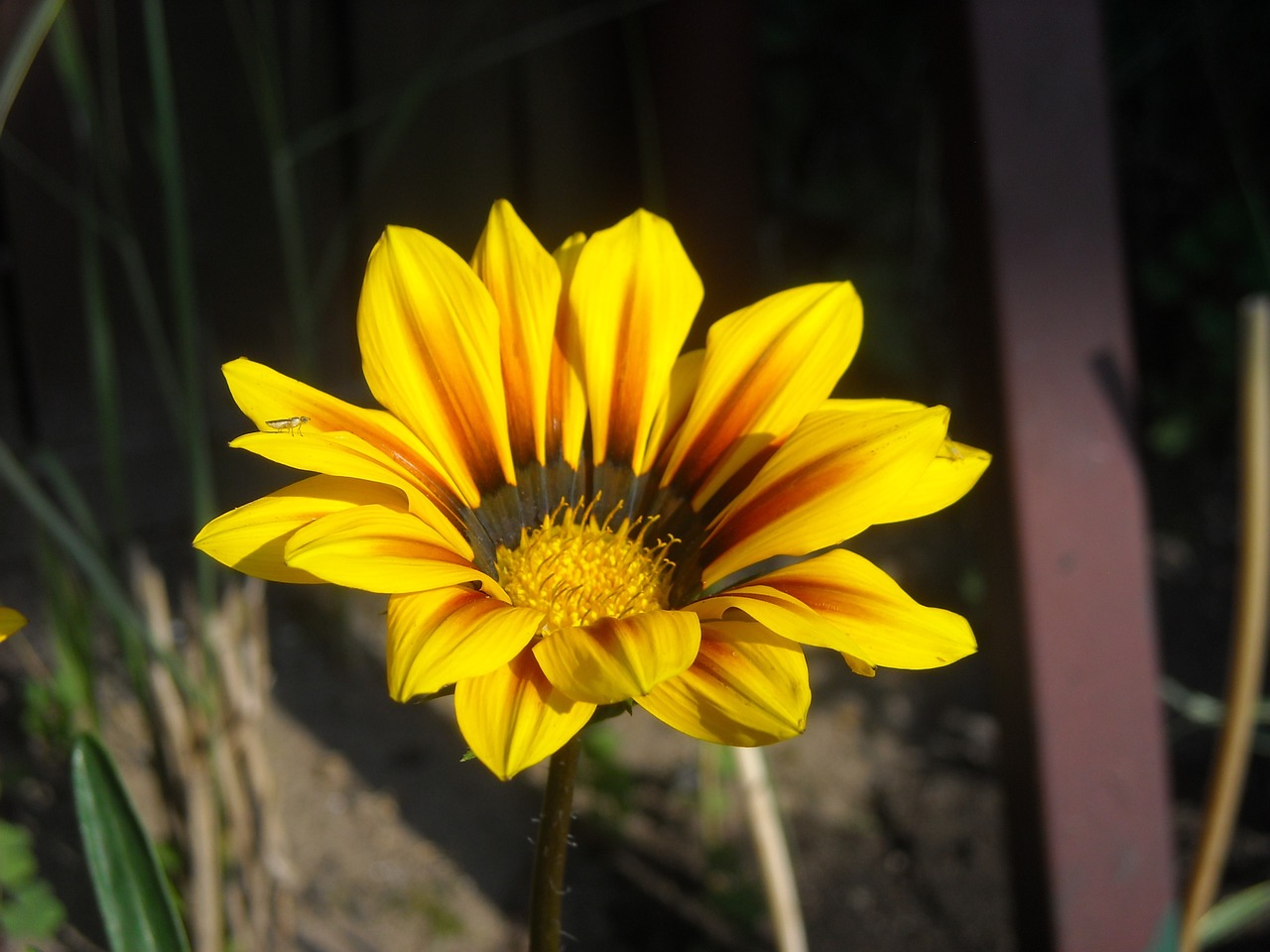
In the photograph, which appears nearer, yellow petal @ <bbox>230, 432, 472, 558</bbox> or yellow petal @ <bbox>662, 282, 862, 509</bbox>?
yellow petal @ <bbox>230, 432, 472, 558</bbox>

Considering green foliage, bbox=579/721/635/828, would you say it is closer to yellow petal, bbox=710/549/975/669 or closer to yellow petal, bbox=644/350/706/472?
yellow petal, bbox=644/350/706/472

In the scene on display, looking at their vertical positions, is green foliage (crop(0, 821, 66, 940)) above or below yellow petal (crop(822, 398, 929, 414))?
below

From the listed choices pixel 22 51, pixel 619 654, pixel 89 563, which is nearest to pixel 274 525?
pixel 619 654

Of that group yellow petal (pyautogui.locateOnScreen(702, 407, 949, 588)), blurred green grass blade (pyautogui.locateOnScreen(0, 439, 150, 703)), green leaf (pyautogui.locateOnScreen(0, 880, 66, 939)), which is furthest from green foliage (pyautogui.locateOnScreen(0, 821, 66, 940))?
yellow petal (pyautogui.locateOnScreen(702, 407, 949, 588))

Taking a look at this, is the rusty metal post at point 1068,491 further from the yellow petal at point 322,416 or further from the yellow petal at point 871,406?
the yellow petal at point 322,416

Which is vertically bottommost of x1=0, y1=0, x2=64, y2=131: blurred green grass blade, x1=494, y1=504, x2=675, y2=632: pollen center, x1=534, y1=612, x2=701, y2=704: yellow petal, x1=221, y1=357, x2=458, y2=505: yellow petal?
x1=534, y1=612, x2=701, y2=704: yellow petal

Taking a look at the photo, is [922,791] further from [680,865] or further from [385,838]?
[385,838]
